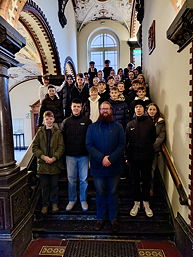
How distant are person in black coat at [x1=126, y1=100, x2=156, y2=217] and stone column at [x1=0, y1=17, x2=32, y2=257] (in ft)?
4.22

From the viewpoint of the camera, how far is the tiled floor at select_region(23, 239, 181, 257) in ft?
7.50

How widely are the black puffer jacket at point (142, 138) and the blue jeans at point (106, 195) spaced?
0.39 meters

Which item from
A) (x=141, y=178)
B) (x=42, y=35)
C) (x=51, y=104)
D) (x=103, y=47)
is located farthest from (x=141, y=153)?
(x=103, y=47)

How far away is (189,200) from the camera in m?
2.13

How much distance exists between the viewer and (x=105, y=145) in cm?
248

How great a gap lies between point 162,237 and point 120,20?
9613 millimetres

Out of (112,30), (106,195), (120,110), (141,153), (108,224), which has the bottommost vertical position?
(108,224)

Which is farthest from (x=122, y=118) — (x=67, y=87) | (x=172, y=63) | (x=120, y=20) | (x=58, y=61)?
(x=120, y=20)

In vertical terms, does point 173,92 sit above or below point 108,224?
above

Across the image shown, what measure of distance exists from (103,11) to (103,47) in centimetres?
153

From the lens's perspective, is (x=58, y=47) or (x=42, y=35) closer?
(x=42, y=35)

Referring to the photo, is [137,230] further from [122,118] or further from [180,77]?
[180,77]

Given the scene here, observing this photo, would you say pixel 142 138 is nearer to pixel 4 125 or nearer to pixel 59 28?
pixel 4 125

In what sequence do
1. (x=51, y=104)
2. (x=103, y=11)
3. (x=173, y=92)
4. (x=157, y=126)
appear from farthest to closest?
(x=103, y=11), (x=51, y=104), (x=157, y=126), (x=173, y=92)
